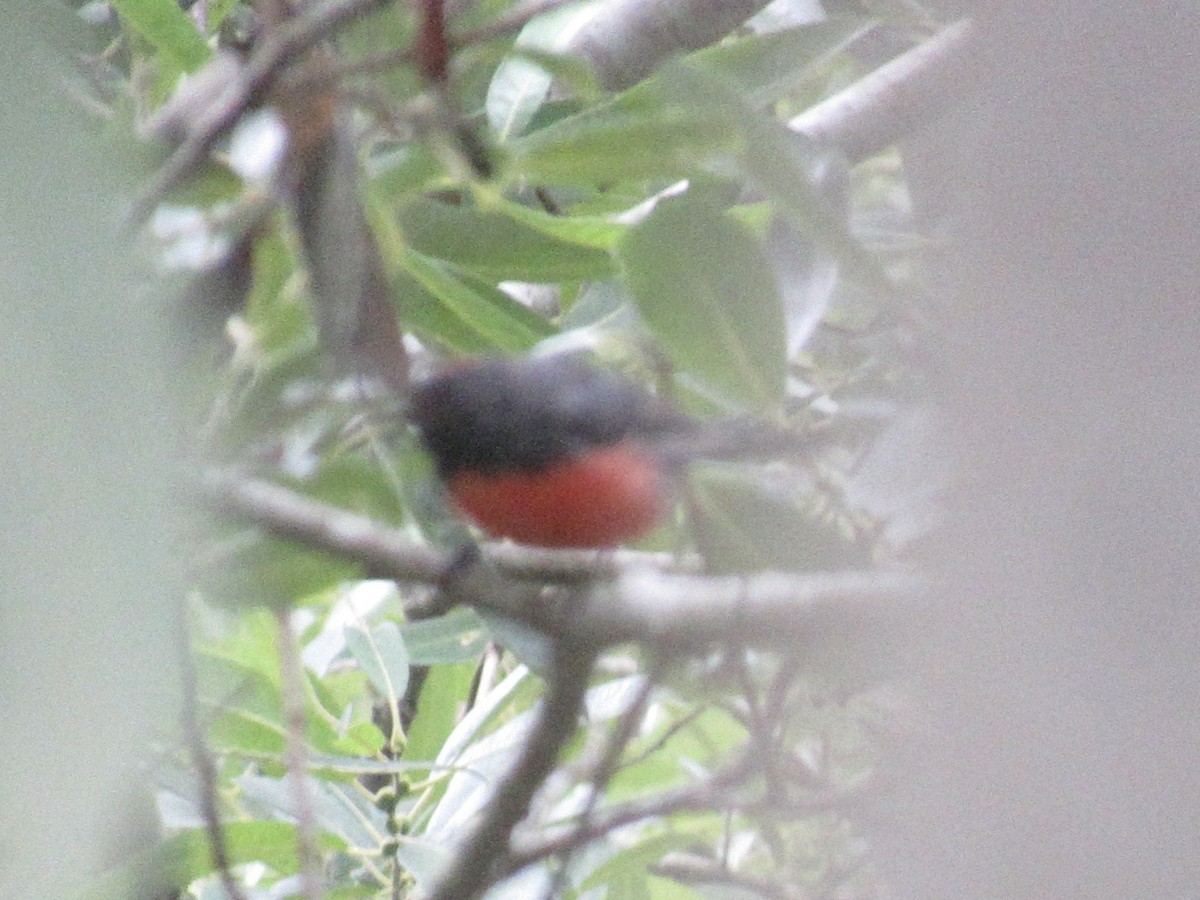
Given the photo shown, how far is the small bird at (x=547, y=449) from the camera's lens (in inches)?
47.6

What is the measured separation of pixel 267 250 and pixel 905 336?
432 millimetres

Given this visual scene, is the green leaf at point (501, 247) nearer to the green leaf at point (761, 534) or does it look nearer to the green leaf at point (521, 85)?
the green leaf at point (521, 85)

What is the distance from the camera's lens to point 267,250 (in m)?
0.87

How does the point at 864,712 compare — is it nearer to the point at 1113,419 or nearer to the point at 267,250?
the point at 267,250

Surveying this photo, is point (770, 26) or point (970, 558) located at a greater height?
point (970, 558)

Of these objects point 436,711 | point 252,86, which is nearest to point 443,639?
point 436,711

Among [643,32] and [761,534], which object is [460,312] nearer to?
[761,534]

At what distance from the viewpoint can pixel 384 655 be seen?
5.39 ft

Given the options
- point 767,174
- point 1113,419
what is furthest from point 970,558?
point 767,174

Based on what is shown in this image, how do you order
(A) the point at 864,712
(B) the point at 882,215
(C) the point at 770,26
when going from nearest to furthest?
(B) the point at 882,215 < (A) the point at 864,712 < (C) the point at 770,26

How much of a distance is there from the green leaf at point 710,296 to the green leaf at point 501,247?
44 centimetres

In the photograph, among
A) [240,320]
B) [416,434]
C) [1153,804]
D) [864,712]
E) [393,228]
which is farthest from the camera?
[864,712]

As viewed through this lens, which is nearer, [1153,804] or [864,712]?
[1153,804]

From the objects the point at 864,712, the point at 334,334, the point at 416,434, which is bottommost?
the point at 864,712
